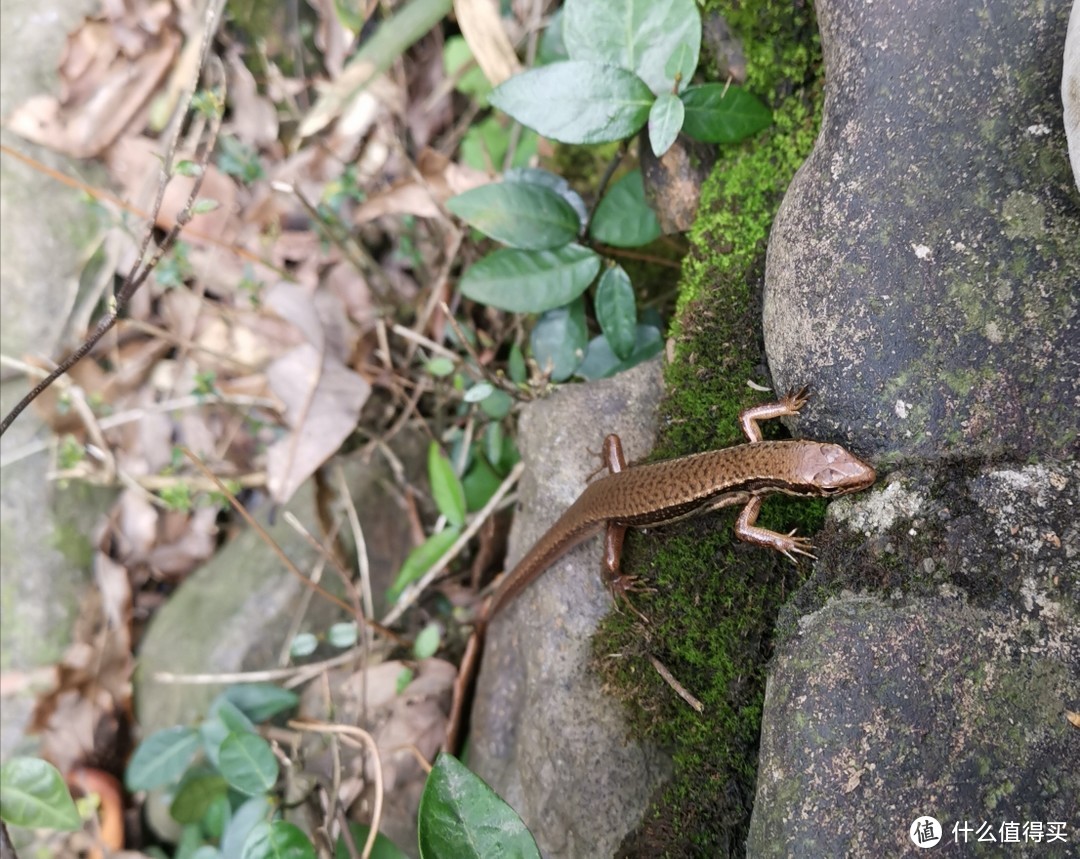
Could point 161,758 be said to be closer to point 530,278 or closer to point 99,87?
point 530,278

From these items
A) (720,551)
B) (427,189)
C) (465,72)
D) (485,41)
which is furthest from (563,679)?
(465,72)

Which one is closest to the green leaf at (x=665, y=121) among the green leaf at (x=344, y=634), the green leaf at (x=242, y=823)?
the green leaf at (x=344, y=634)

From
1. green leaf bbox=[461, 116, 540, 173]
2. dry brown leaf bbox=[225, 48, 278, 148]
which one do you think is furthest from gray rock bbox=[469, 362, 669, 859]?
dry brown leaf bbox=[225, 48, 278, 148]

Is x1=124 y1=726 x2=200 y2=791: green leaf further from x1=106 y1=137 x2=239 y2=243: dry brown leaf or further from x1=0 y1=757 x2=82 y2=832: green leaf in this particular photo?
x1=106 y1=137 x2=239 y2=243: dry brown leaf

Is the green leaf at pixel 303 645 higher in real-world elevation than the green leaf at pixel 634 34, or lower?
lower

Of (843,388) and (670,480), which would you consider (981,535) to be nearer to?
(843,388)

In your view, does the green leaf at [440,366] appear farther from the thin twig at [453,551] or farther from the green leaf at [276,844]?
the green leaf at [276,844]

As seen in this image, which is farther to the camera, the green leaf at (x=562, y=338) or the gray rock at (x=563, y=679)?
the green leaf at (x=562, y=338)
